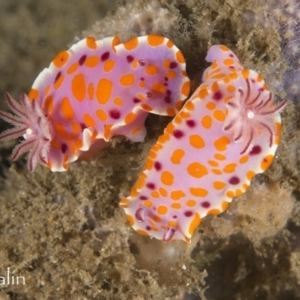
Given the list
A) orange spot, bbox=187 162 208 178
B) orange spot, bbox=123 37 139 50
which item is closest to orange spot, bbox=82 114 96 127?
orange spot, bbox=123 37 139 50

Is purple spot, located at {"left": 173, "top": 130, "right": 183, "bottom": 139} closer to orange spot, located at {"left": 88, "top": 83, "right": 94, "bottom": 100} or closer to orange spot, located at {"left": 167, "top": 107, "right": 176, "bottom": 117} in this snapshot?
orange spot, located at {"left": 167, "top": 107, "right": 176, "bottom": 117}

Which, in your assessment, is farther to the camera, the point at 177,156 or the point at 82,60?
the point at 82,60

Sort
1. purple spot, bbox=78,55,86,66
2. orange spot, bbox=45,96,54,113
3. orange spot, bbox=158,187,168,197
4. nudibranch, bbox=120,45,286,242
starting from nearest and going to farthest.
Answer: nudibranch, bbox=120,45,286,242 < orange spot, bbox=158,187,168,197 < purple spot, bbox=78,55,86,66 < orange spot, bbox=45,96,54,113

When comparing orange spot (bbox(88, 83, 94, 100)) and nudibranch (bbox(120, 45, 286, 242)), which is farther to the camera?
orange spot (bbox(88, 83, 94, 100))

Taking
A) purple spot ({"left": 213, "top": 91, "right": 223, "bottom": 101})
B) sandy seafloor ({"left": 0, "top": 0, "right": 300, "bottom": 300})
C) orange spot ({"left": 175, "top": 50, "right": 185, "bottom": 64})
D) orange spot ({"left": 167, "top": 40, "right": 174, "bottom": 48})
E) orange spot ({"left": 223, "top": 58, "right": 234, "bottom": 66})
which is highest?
orange spot ({"left": 167, "top": 40, "right": 174, "bottom": 48})

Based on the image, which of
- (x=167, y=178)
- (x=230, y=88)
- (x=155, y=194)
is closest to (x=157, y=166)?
(x=167, y=178)

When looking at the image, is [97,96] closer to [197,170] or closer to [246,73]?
[197,170]
